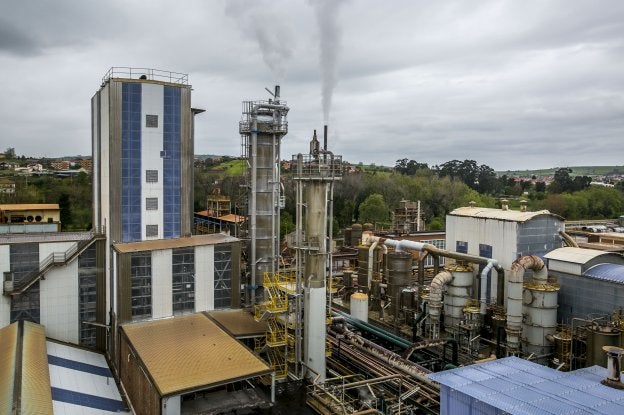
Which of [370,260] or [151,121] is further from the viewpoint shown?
[370,260]

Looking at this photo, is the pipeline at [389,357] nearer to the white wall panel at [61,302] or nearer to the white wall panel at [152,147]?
the white wall panel at [152,147]

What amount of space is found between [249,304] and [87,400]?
36.8ft

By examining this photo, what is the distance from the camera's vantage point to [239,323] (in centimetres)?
2756

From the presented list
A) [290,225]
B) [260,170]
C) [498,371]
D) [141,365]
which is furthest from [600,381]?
[290,225]

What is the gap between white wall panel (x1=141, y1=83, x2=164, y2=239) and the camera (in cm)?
2997

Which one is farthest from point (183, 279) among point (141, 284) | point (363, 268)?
point (363, 268)

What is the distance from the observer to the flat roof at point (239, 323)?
26.5 metres

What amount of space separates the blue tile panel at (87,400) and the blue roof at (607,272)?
23713 mm

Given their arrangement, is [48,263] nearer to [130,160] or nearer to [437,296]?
[130,160]

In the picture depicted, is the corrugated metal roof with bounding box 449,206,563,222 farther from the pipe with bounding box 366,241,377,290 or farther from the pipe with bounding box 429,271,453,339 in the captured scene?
the pipe with bounding box 366,241,377,290

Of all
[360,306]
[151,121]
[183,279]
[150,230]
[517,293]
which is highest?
[151,121]

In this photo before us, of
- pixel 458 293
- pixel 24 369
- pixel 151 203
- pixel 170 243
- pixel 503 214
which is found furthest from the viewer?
pixel 503 214

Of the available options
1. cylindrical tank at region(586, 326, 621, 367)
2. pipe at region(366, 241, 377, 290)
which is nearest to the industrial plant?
cylindrical tank at region(586, 326, 621, 367)

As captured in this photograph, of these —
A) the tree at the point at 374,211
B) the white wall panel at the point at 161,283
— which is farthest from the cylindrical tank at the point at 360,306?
the tree at the point at 374,211
